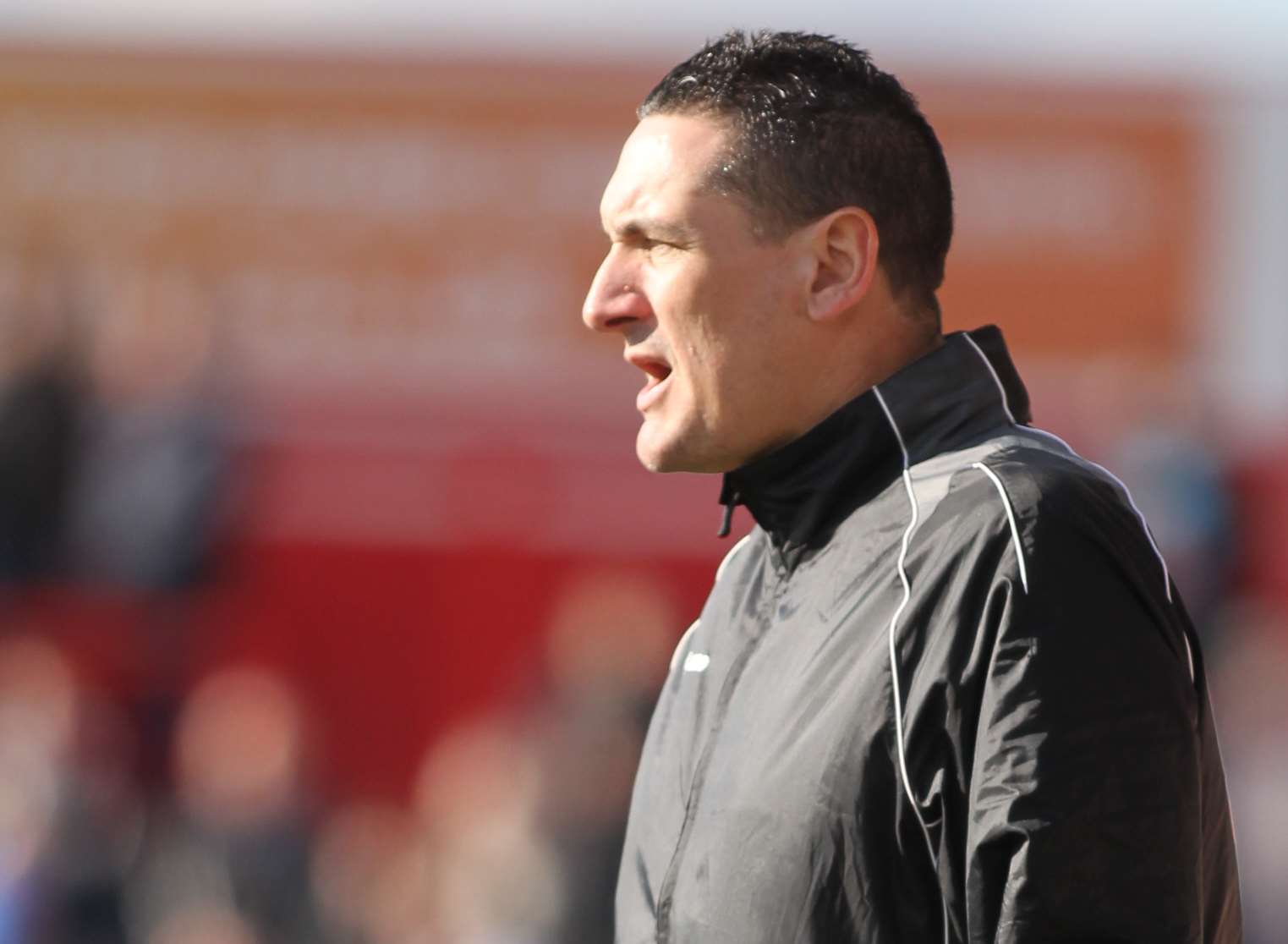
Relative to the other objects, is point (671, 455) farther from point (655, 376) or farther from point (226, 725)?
point (226, 725)

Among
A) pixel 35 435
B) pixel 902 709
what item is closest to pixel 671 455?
pixel 902 709

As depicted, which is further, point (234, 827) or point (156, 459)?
point (156, 459)

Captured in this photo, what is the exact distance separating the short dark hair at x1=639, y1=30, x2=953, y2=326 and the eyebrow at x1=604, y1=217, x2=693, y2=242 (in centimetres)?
7

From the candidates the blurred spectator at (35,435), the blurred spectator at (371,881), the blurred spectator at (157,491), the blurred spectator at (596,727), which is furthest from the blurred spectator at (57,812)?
the blurred spectator at (596,727)

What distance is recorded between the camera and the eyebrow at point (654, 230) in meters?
2.17

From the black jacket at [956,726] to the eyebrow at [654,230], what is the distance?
272 millimetres

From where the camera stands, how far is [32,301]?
6.79 m

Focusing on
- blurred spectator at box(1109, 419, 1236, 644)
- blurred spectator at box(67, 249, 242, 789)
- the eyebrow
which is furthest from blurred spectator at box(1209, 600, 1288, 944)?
the eyebrow

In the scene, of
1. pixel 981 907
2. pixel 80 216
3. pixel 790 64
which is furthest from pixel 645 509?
pixel 981 907

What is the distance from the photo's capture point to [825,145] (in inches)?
85.8

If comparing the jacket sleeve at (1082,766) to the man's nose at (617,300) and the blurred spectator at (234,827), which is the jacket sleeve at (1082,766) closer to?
the man's nose at (617,300)

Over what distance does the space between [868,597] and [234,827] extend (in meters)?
4.58

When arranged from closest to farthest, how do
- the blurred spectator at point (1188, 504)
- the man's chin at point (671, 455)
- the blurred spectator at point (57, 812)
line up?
the man's chin at point (671, 455), the blurred spectator at point (57, 812), the blurred spectator at point (1188, 504)

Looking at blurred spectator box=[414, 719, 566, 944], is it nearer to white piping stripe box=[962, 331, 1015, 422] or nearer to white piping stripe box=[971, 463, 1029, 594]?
white piping stripe box=[962, 331, 1015, 422]
